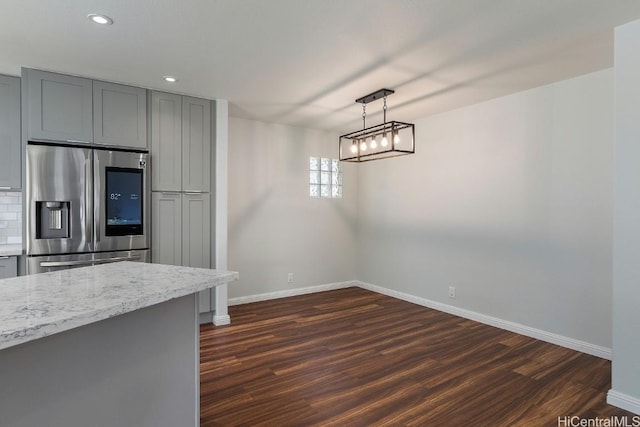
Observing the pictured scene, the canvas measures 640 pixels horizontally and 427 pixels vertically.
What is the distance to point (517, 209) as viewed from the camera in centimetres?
361

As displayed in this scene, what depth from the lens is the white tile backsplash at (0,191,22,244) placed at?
131 inches

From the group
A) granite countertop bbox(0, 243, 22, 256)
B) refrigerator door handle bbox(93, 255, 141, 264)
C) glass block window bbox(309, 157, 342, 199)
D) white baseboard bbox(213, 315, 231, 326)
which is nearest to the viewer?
granite countertop bbox(0, 243, 22, 256)

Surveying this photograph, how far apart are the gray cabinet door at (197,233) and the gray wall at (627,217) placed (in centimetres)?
355

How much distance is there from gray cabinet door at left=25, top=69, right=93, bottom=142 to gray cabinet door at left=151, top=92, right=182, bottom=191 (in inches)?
21.6

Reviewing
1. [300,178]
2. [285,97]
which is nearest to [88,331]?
[285,97]

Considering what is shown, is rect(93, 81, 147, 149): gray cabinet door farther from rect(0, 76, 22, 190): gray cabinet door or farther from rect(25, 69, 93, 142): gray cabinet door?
rect(0, 76, 22, 190): gray cabinet door

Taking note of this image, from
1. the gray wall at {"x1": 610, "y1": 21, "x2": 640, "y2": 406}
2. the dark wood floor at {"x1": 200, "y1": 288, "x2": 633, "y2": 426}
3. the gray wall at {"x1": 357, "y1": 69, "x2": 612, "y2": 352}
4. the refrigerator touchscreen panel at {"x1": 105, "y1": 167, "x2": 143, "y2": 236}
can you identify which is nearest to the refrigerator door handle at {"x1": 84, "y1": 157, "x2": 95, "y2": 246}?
the refrigerator touchscreen panel at {"x1": 105, "y1": 167, "x2": 143, "y2": 236}

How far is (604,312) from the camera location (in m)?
3.00

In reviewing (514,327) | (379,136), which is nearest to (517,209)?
(514,327)

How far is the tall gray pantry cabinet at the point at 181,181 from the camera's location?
351cm

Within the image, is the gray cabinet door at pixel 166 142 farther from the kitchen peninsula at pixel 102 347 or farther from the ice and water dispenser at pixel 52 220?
the kitchen peninsula at pixel 102 347

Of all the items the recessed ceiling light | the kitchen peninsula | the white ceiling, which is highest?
the white ceiling

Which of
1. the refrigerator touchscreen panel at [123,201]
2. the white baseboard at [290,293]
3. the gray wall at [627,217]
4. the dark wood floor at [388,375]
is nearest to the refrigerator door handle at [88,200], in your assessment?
the refrigerator touchscreen panel at [123,201]

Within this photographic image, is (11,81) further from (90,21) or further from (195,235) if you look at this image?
(195,235)
